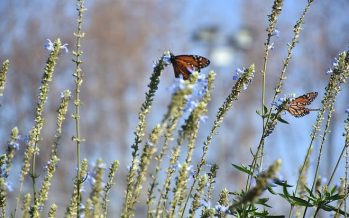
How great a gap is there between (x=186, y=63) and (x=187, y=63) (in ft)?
0.06

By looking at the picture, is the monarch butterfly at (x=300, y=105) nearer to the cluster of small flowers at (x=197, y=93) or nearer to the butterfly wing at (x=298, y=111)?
the butterfly wing at (x=298, y=111)

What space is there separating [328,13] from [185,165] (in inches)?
920

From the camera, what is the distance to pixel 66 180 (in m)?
34.7

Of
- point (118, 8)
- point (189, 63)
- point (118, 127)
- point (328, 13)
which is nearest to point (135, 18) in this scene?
point (118, 8)

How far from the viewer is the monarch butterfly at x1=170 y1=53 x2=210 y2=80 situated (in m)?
4.02

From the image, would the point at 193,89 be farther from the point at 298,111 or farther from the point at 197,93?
the point at 298,111

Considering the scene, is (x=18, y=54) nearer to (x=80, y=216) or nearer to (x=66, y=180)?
(x=66, y=180)

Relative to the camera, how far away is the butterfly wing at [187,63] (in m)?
4.04

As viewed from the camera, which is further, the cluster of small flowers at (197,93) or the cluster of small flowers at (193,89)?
the cluster of small flowers at (197,93)

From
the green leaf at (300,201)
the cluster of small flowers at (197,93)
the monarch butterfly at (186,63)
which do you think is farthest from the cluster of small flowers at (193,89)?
the green leaf at (300,201)

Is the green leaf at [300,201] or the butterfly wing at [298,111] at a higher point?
the butterfly wing at [298,111]

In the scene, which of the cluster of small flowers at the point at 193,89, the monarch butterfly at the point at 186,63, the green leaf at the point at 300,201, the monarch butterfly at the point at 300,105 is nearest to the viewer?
the cluster of small flowers at the point at 193,89

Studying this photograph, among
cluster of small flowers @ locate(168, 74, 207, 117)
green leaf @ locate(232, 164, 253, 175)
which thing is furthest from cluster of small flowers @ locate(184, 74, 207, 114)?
green leaf @ locate(232, 164, 253, 175)

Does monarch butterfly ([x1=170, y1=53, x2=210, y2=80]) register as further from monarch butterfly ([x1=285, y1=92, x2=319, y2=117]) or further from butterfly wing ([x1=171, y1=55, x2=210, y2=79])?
monarch butterfly ([x1=285, y1=92, x2=319, y2=117])
